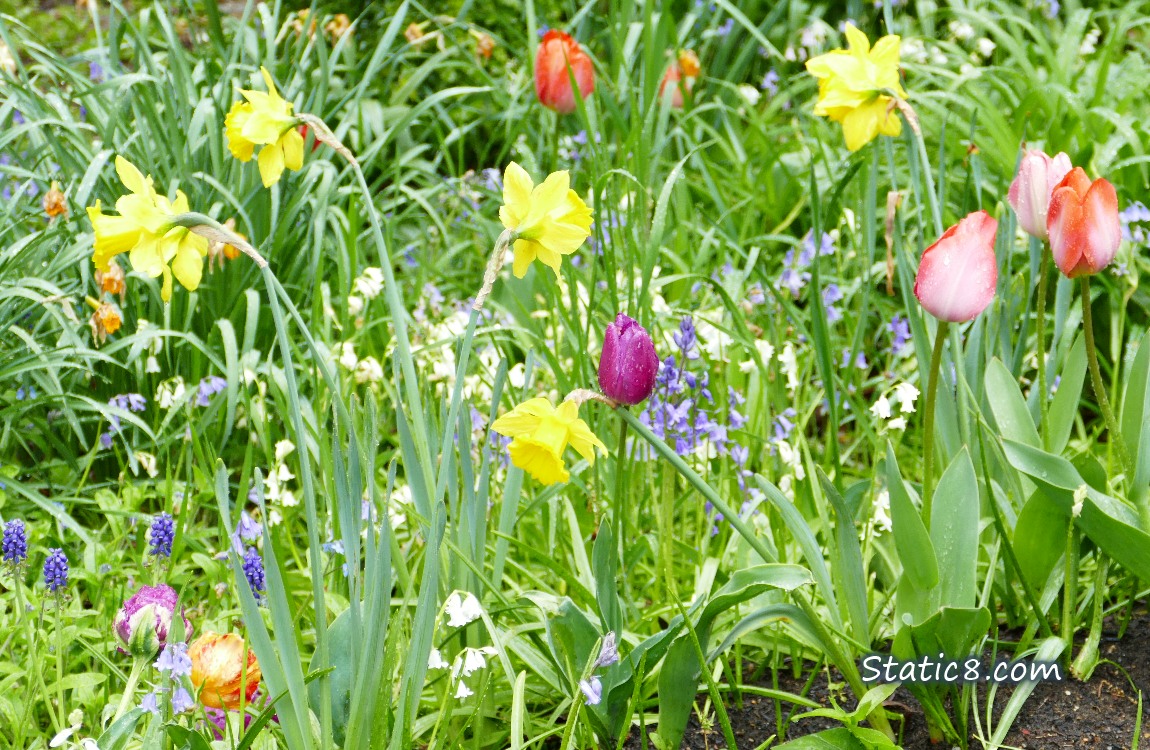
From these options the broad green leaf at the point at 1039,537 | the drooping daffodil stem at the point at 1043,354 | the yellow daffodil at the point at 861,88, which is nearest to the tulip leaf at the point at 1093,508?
the broad green leaf at the point at 1039,537

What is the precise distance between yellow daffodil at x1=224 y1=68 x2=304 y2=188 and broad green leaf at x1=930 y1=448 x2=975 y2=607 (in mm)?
885

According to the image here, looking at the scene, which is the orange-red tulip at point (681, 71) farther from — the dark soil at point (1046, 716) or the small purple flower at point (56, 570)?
the small purple flower at point (56, 570)

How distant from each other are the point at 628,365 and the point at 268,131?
514mm

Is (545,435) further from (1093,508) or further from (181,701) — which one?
(1093,508)

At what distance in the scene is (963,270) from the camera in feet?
4.16

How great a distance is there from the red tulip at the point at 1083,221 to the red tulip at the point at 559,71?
133cm

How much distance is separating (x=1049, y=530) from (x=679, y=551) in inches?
23.7

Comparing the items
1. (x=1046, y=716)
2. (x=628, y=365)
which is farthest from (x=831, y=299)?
(x=628, y=365)

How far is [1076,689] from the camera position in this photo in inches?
59.3

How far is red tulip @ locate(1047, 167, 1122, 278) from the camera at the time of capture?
4.45 feet

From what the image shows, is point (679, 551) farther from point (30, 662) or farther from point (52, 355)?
point (52, 355)

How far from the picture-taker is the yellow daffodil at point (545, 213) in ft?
3.93

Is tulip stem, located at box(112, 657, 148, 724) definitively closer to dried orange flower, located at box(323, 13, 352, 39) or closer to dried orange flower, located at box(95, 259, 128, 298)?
dried orange flower, located at box(95, 259, 128, 298)

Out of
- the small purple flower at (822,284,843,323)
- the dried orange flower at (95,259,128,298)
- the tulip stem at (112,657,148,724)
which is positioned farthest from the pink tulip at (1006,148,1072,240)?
the dried orange flower at (95,259,128,298)
